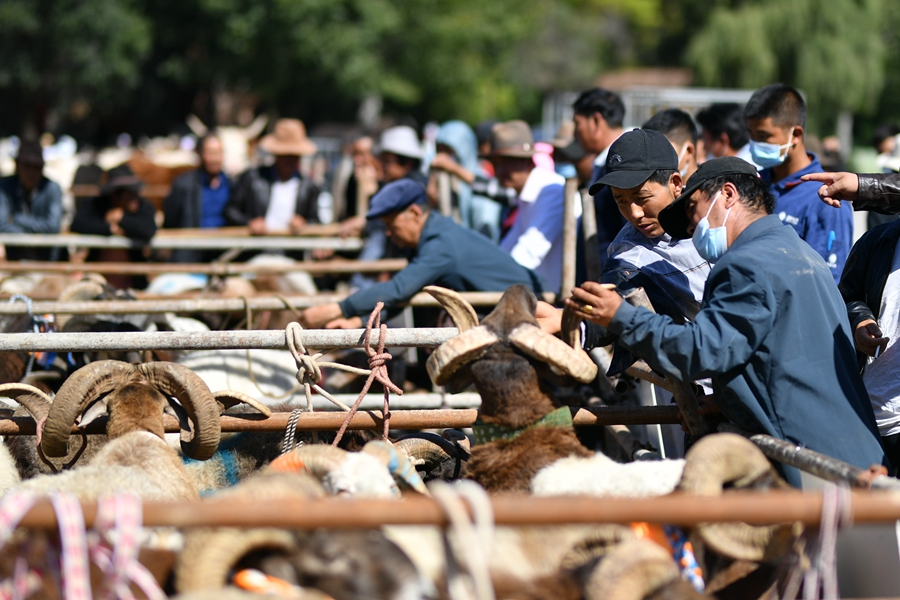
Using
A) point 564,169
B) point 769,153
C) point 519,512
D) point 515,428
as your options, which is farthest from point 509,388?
point 564,169

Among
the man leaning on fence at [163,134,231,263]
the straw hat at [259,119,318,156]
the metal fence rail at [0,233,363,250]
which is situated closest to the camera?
the metal fence rail at [0,233,363,250]

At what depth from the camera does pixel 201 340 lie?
3.74 metres

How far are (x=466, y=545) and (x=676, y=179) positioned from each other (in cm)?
233

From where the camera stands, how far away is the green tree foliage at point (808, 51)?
2848 centimetres

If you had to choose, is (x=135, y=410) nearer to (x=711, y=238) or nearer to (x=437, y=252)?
(x=711, y=238)

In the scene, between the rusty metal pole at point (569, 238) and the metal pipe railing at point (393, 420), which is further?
the rusty metal pole at point (569, 238)

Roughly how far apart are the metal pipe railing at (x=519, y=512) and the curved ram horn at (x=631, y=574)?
26 cm

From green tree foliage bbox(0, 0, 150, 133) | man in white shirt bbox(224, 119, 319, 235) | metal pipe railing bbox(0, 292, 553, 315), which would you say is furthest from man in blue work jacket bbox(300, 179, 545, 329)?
green tree foliage bbox(0, 0, 150, 133)

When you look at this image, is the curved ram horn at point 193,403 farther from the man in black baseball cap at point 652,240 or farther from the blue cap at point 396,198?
the blue cap at point 396,198

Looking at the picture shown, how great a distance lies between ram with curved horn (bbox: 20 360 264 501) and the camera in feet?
10.2

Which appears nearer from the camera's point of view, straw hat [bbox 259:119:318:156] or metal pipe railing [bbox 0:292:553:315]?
metal pipe railing [bbox 0:292:553:315]

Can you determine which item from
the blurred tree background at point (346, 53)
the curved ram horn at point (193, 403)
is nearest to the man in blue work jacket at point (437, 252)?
the curved ram horn at point (193, 403)

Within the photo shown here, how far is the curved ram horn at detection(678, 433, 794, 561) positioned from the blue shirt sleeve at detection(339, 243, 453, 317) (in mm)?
2661

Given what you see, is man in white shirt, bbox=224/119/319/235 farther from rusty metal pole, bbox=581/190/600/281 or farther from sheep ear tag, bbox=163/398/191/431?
sheep ear tag, bbox=163/398/191/431
